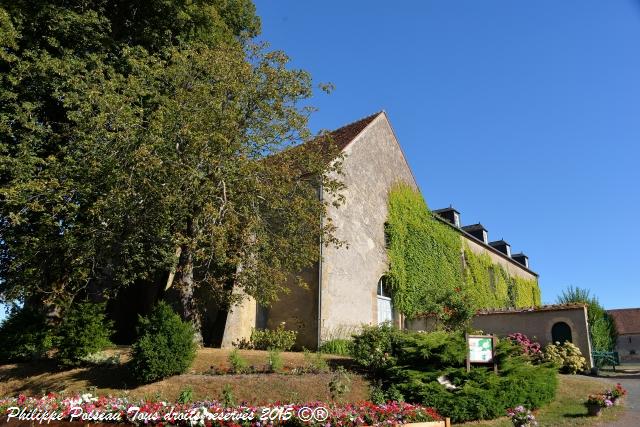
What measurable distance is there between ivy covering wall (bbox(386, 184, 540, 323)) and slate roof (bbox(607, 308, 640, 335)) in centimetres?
4270

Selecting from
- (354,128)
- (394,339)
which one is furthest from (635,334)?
(394,339)

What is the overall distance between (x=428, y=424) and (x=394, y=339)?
3.83 metres

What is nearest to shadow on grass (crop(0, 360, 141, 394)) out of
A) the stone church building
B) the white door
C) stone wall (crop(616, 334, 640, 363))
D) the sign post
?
the stone church building

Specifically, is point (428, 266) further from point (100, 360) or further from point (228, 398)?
point (100, 360)

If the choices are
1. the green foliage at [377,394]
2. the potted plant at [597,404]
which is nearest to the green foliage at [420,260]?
the potted plant at [597,404]

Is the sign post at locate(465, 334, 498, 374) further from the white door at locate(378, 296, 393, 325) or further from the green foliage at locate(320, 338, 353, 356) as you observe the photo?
the white door at locate(378, 296, 393, 325)

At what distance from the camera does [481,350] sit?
34.9 ft

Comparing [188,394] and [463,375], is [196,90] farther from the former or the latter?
[463,375]

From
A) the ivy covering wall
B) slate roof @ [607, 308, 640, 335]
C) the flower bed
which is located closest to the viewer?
the flower bed

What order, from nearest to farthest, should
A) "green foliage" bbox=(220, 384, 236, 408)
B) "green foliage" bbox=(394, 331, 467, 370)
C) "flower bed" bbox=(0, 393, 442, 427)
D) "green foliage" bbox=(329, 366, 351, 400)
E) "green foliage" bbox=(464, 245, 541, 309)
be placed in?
"flower bed" bbox=(0, 393, 442, 427) < "green foliage" bbox=(220, 384, 236, 408) < "green foliage" bbox=(329, 366, 351, 400) < "green foliage" bbox=(394, 331, 467, 370) < "green foliage" bbox=(464, 245, 541, 309)

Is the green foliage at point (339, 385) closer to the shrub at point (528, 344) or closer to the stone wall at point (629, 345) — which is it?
the shrub at point (528, 344)

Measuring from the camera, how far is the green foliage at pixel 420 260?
728 inches

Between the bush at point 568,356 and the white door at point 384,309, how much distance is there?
19.9ft

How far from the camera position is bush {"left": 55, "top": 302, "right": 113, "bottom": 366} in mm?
11688
